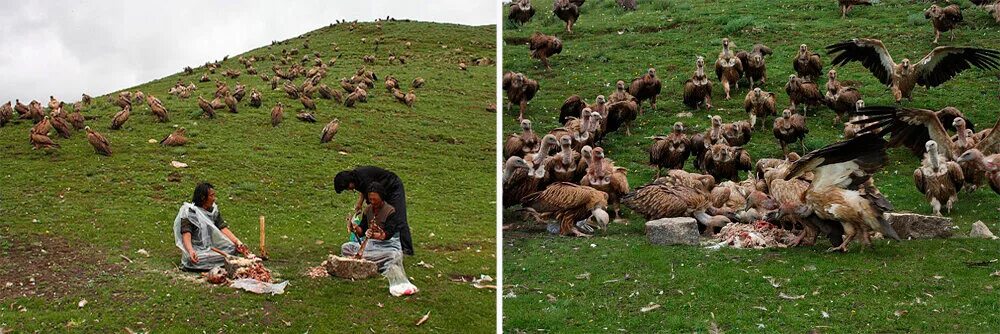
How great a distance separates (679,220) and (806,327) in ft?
7.46

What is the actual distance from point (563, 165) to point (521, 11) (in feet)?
35.6

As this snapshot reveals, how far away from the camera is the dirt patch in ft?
27.6

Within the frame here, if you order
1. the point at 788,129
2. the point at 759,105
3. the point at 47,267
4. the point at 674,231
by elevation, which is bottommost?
the point at 47,267

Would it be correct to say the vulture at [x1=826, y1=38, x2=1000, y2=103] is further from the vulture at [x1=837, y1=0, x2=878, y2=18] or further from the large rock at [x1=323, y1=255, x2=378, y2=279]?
the large rock at [x1=323, y1=255, x2=378, y2=279]

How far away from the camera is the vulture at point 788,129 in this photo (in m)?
13.0

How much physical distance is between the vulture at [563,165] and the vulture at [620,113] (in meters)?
3.18

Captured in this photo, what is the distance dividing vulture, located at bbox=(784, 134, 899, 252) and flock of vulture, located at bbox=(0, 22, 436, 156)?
9.48 m

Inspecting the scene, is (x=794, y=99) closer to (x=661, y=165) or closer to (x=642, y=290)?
(x=661, y=165)

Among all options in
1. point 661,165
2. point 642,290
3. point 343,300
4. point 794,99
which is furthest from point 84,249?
point 794,99

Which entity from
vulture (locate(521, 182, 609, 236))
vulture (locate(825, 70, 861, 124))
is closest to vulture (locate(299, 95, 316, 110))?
vulture (locate(825, 70, 861, 124))

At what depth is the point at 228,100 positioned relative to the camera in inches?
698

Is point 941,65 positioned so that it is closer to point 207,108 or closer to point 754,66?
point 754,66

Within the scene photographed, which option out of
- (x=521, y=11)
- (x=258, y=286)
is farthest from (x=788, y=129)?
(x=521, y=11)

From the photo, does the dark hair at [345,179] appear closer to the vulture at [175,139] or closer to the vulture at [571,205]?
the vulture at [571,205]
